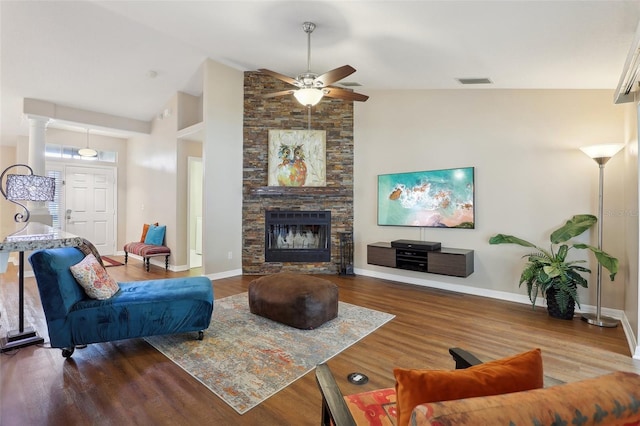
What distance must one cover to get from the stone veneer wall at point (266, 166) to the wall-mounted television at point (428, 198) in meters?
0.71

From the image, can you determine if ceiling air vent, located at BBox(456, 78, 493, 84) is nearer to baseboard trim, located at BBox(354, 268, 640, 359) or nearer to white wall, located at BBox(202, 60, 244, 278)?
baseboard trim, located at BBox(354, 268, 640, 359)

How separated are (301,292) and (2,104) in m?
6.59

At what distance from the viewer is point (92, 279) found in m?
2.42

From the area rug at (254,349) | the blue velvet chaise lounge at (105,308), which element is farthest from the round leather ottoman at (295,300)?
the blue velvet chaise lounge at (105,308)

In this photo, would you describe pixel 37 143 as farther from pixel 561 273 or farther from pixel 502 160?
pixel 561 273

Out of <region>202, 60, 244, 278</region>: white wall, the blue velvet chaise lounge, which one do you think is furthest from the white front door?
the blue velvet chaise lounge

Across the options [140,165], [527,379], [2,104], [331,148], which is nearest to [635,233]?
[527,379]

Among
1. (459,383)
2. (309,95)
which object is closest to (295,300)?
(309,95)

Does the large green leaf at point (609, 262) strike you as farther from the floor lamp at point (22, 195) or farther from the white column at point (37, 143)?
the white column at point (37, 143)

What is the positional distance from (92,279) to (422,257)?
3835mm

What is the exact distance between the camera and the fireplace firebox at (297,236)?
5316mm

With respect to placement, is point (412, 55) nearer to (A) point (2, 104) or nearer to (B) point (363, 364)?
(B) point (363, 364)

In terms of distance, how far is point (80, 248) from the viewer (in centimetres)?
266

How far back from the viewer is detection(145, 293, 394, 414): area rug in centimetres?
205
